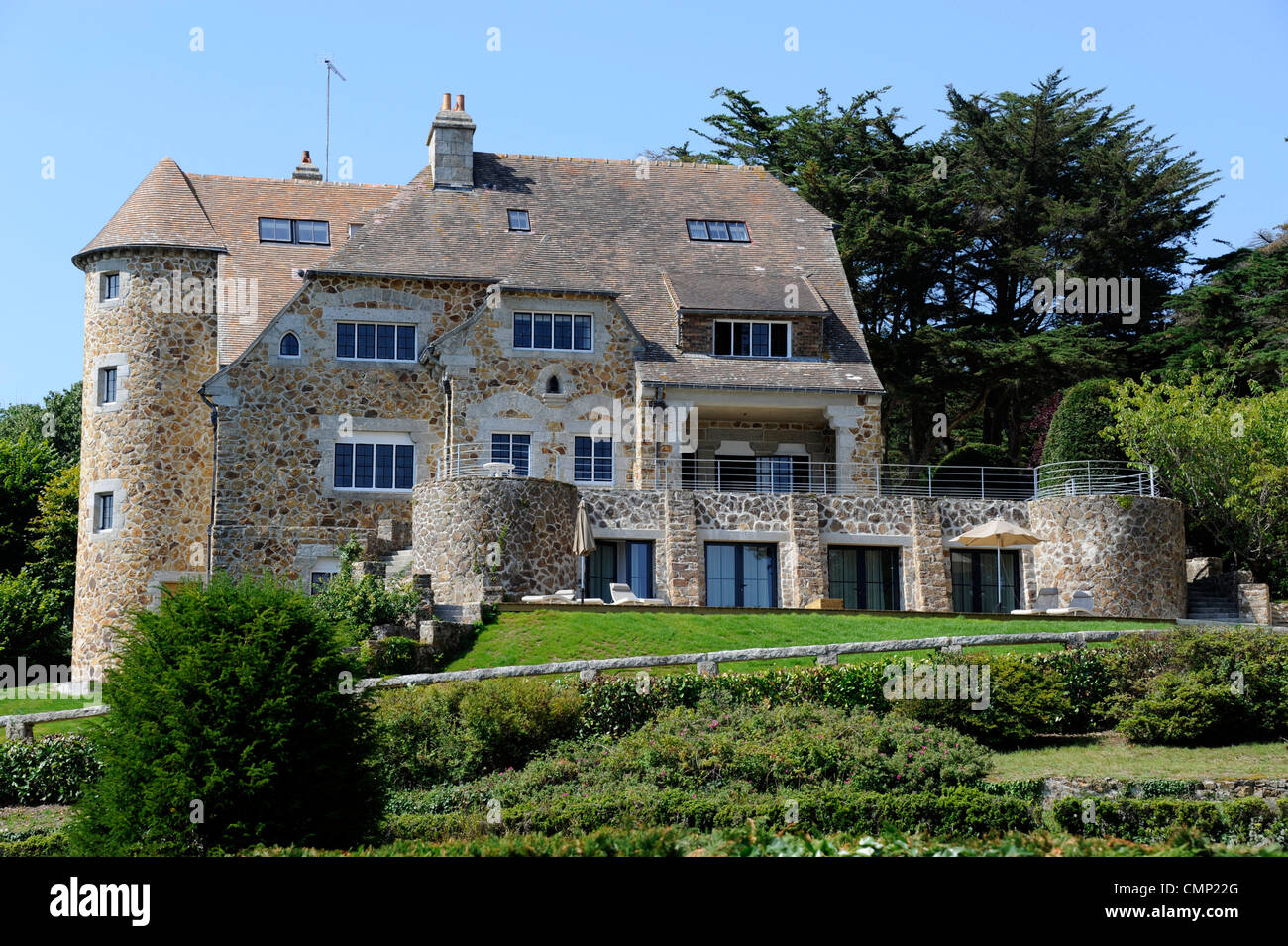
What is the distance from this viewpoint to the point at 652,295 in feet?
135

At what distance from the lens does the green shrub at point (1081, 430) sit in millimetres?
39188

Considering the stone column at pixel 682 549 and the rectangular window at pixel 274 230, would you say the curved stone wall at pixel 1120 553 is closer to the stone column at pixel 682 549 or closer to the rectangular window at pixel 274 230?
the stone column at pixel 682 549

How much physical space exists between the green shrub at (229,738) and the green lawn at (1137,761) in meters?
10.1

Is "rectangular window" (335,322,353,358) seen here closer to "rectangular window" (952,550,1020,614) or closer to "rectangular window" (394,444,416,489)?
"rectangular window" (394,444,416,489)

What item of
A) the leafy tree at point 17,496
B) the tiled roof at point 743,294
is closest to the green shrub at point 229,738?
the tiled roof at point 743,294

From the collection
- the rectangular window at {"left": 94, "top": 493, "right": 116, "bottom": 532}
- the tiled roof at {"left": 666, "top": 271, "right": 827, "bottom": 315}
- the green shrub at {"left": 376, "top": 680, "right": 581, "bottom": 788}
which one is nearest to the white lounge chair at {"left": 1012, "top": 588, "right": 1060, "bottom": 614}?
the tiled roof at {"left": 666, "top": 271, "right": 827, "bottom": 315}

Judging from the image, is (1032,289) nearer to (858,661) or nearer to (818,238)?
(818,238)

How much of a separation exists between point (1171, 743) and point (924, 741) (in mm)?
4653

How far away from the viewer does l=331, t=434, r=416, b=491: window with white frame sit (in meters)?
38.2

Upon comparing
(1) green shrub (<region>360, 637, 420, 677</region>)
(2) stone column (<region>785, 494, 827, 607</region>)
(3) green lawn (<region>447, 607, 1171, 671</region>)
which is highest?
(2) stone column (<region>785, 494, 827, 607</region>)

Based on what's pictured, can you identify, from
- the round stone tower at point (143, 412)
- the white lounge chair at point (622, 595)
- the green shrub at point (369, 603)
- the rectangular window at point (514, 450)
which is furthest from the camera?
the rectangular window at point (514, 450)

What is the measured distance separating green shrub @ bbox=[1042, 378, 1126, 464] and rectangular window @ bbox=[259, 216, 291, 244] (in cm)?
2258
